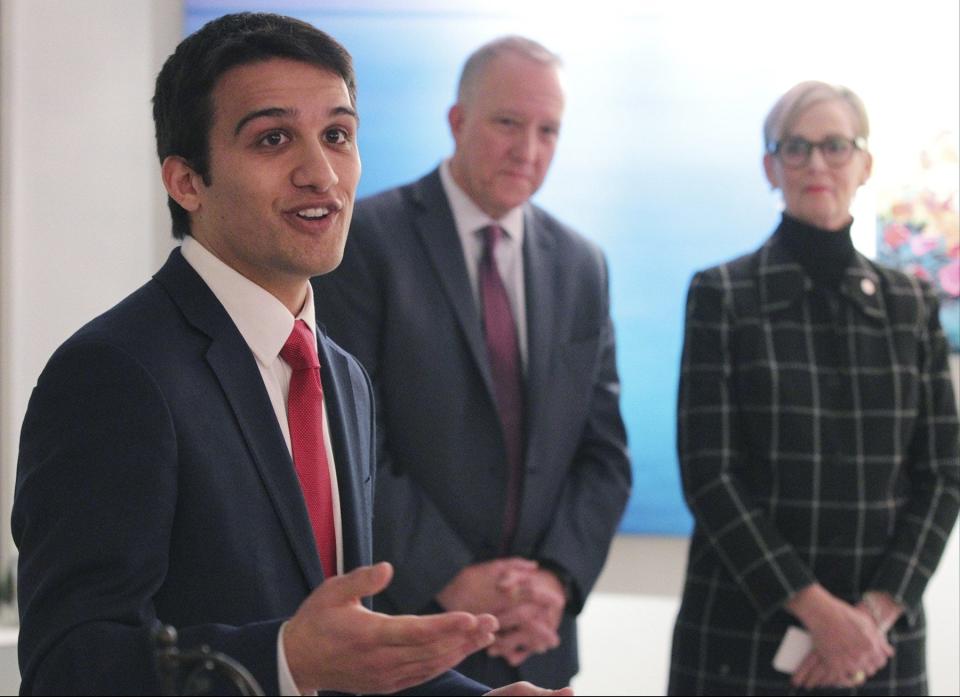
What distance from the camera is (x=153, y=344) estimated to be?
4.83ft

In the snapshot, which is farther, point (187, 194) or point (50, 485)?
point (187, 194)

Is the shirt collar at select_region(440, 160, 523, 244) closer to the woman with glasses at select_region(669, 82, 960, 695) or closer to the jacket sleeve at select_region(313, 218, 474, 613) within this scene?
the jacket sleeve at select_region(313, 218, 474, 613)

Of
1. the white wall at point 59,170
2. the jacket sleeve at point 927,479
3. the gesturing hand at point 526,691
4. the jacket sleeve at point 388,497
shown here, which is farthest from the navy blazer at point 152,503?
the white wall at point 59,170

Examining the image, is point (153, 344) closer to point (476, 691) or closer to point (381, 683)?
point (381, 683)

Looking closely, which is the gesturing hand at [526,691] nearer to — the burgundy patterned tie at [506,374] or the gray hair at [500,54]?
the burgundy patterned tie at [506,374]

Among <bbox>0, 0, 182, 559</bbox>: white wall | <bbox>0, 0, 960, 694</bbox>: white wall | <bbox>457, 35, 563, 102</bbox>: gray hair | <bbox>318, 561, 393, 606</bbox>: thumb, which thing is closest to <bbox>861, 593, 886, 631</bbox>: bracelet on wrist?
<bbox>0, 0, 960, 694</bbox>: white wall

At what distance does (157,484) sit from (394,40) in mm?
3094

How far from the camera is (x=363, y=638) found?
124cm

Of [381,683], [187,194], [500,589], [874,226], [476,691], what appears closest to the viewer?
[381,683]

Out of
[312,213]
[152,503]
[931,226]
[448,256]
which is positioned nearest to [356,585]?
[152,503]

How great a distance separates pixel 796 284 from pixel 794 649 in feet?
2.73

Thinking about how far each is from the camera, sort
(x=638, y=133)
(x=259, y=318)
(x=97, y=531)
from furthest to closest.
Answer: (x=638, y=133)
(x=259, y=318)
(x=97, y=531)

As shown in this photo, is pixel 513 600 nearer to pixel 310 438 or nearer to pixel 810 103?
pixel 310 438

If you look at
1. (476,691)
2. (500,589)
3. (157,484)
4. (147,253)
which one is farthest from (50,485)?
(147,253)
